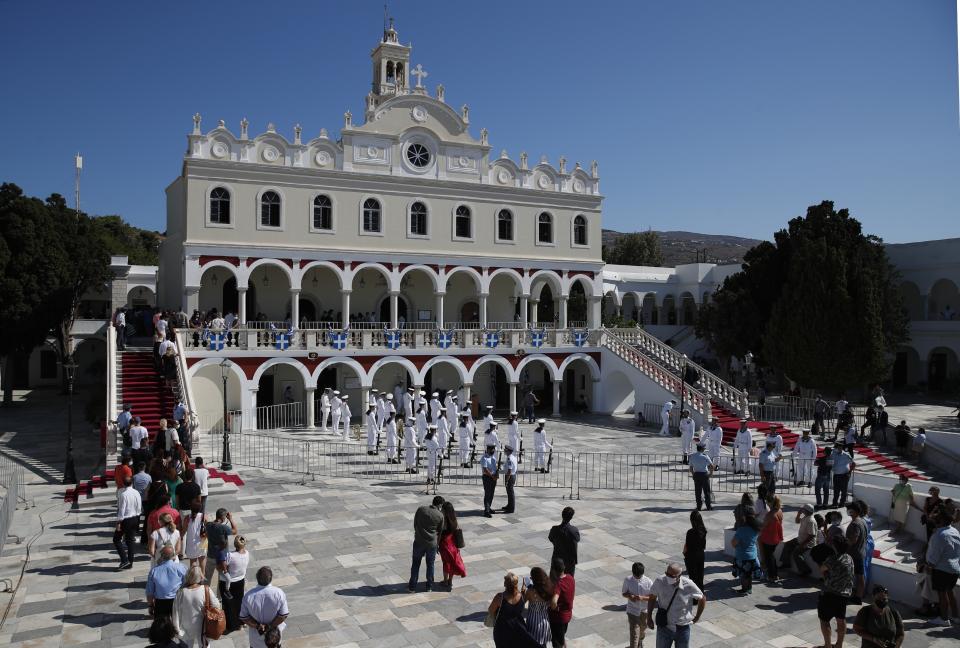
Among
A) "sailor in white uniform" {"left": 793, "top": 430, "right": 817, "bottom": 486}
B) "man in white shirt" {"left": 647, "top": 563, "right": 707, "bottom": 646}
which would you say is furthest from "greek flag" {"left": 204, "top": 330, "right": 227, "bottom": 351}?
"man in white shirt" {"left": 647, "top": 563, "right": 707, "bottom": 646}

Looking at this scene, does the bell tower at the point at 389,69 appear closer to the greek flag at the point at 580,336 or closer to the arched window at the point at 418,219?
the arched window at the point at 418,219

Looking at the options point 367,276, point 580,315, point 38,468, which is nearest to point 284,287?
point 367,276

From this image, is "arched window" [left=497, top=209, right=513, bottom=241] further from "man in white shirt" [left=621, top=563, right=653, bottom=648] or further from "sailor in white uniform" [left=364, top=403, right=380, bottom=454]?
"man in white shirt" [left=621, top=563, right=653, bottom=648]

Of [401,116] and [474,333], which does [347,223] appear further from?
[474,333]

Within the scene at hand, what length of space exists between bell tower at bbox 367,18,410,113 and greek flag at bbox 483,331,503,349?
44.3 ft

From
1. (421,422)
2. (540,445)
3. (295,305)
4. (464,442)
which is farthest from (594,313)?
(540,445)

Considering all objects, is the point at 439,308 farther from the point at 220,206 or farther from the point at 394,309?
the point at 220,206

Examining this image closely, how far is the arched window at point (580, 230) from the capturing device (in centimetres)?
3625

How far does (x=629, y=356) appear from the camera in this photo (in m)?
33.7

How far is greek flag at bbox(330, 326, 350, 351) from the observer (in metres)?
29.8

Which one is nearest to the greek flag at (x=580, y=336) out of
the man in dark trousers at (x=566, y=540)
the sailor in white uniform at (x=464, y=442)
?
the sailor in white uniform at (x=464, y=442)

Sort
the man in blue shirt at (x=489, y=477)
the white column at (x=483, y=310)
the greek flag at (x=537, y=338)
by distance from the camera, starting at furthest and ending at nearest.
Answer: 1. the greek flag at (x=537, y=338)
2. the white column at (x=483, y=310)
3. the man in blue shirt at (x=489, y=477)

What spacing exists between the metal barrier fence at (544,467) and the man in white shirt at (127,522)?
23.6ft

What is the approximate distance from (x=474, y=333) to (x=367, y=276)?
5.73 metres
